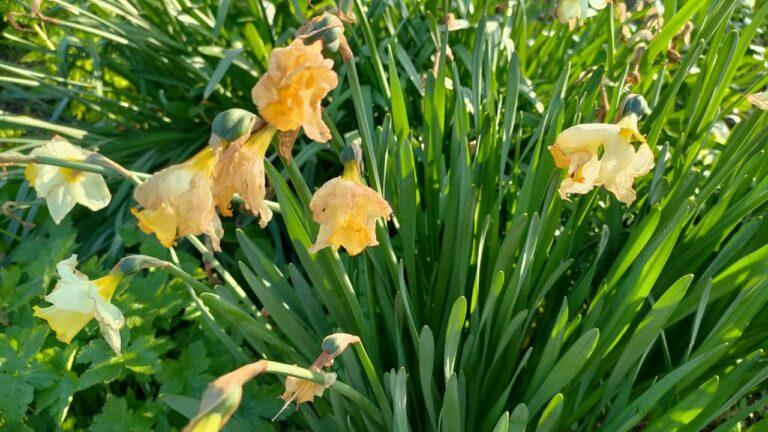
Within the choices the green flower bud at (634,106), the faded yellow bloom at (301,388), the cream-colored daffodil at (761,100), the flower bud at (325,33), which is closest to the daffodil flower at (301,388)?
the faded yellow bloom at (301,388)

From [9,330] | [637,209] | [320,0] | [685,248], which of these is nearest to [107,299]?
[9,330]

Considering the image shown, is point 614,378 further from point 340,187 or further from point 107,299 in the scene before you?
point 107,299

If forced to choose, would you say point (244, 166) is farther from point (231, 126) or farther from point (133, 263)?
point (133, 263)

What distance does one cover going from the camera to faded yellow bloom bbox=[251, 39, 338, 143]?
A: 2.52 ft

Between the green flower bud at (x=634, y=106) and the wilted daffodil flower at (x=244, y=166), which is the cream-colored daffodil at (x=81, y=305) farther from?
the green flower bud at (x=634, y=106)

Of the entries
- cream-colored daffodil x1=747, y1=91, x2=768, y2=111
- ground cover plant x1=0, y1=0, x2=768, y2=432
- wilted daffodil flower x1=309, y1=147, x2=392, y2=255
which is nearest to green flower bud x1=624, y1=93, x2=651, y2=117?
ground cover plant x1=0, y1=0, x2=768, y2=432

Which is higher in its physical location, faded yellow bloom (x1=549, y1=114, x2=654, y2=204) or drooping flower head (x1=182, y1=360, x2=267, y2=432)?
faded yellow bloom (x1=549, y1=114, x2=654, y2=204)

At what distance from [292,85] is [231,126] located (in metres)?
0.09

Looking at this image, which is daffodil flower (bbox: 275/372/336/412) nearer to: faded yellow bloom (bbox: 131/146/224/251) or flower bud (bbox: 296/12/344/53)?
faded yellow bloom (bbox: 131/146/224/251)

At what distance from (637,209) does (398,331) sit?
2.44 feet

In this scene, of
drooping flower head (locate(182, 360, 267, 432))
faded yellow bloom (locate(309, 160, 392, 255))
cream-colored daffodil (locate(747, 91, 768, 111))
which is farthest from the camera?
cream-colored daffodil (locate(747, 91, 768, 111))

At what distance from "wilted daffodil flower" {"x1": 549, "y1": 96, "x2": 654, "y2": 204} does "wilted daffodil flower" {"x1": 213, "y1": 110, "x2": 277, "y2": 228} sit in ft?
1.30

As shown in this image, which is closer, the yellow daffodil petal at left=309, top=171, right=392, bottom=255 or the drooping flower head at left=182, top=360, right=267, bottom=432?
the drooping flower head at left=182, top=360, right=267, bottom=432

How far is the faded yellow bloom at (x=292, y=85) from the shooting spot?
767mm
